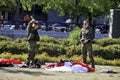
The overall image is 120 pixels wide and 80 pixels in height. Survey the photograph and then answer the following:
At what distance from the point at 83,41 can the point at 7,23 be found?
19.7 m

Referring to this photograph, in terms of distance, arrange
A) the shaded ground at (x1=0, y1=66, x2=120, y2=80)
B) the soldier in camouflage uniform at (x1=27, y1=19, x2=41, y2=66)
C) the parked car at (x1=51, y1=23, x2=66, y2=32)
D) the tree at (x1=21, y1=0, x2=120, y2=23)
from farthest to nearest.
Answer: the tree at (x1=21, y1=0, x2=120, y2=23)
the parked car at (x1=51, y1=23, x2=66, y2=32)
the soldier in camouflage uniform at (x1=27, y1=19, x2=41, y2=66)
the shaded ground at (x1=0, y1=66, x2=120, y2=80)

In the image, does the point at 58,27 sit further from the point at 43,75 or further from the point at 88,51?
the point at 43,75

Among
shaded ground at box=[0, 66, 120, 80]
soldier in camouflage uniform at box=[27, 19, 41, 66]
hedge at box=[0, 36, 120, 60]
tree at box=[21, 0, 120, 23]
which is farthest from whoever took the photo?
tree at box=[21, 0, 120, 23]

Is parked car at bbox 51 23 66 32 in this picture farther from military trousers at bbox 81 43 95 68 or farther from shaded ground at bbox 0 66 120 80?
shaded ground at bbox 0 66 120 80

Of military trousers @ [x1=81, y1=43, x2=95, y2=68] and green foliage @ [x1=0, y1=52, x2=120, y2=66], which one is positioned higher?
military trousers @ [x1=81, y1=43, x2=95, y2=68]

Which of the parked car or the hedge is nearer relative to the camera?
the hedge

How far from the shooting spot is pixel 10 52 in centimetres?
2100

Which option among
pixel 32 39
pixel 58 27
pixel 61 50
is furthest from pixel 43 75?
pixel 58 27

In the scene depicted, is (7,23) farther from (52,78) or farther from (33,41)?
(52,78)

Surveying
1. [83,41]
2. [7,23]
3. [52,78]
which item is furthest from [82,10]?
[52,78]

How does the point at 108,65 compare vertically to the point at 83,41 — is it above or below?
below

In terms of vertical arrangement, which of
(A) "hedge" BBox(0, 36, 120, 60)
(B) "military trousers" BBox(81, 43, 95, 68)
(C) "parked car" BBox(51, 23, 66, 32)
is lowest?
(C) "parked car" BBox(51, 23, 66, 32)

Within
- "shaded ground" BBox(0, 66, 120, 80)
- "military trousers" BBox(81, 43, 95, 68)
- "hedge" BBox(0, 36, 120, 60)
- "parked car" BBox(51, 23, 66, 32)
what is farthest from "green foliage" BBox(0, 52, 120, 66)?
"parked car" BBox(51, 23, 66, 32)

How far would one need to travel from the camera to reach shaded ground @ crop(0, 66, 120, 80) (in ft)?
46.1
